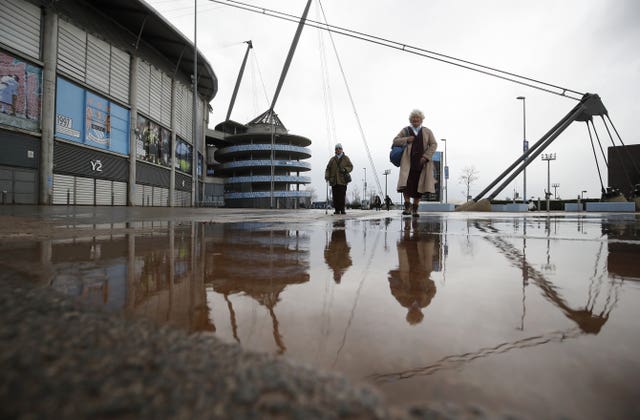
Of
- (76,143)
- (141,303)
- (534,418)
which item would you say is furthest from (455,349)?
(76,143)

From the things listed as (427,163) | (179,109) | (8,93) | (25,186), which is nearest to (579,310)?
(427,163)

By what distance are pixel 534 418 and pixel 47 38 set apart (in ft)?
74.2

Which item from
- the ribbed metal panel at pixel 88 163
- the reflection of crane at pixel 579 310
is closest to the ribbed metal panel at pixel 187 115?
the ribbed metal panel at pixel 88 163

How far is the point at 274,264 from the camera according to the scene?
1270mm

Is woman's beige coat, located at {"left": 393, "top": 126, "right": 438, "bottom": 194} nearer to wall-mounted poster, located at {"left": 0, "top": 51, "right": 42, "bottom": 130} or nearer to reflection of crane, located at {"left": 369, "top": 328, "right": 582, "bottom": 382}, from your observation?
Answer: reflection of crane, located at {"left": 369, "top": 328, "right": 582, "bottom": 382}

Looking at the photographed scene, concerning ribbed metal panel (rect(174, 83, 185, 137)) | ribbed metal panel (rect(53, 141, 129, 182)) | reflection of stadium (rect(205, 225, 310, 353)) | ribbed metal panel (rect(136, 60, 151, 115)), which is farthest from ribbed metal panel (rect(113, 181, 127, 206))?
reflection of stadium (rect(205, 225, 310, 353))

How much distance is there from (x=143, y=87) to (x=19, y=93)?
9737 mm

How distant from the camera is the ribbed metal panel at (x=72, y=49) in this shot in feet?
54.7

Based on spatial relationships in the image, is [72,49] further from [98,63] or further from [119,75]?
[119,75]

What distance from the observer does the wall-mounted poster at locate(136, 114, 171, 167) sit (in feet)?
75.4

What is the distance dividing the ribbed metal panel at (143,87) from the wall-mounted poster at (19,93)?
756 cm

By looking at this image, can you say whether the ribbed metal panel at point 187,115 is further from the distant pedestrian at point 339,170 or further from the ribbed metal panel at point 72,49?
the distant pedestrian at point 339,170

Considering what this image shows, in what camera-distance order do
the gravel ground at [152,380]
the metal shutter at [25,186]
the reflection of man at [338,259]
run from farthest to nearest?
1. the metal shutter at [25,186]
2. the reflection of man at [338,259]
3. the gravel ground at [152,380]

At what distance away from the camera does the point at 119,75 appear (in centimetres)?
2102
